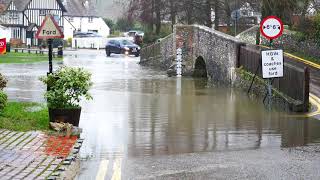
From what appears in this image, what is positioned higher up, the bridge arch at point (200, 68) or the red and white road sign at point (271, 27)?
the red and white road sign at point (271, 27)

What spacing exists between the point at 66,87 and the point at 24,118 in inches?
59.3

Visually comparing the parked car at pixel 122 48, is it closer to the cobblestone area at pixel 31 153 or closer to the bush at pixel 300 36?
the bush at pixel 300 36

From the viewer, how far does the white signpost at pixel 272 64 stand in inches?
701

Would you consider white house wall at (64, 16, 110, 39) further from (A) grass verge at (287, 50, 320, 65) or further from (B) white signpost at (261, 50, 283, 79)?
(B) white signpost at (261, 50, 283, 79)

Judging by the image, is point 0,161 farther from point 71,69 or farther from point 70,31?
point 70,31

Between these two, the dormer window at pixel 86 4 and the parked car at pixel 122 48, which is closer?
the parked car at pixel 122 48

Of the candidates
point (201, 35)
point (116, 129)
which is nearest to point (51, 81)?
point (116, 129)

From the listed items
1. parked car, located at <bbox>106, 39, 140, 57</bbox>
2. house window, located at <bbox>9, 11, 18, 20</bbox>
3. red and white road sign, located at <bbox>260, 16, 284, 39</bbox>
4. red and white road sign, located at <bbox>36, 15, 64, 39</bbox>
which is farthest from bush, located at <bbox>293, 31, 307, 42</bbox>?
house window, located at <bbox>9, 11, 18, 20</bbox>

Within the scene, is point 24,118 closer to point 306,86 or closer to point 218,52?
point 306,86

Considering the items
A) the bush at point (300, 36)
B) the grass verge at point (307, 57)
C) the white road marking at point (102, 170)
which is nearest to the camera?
the white road marking at point (102, 170)

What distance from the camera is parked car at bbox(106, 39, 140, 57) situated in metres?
59.7

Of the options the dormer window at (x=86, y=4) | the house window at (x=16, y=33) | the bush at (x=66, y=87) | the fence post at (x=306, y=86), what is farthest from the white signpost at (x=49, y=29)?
the dormer window at (x=86, y=4)

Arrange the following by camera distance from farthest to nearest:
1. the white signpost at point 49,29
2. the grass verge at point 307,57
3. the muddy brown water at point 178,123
Answer: the grass verge at point 307,57
the white signpost at point 49,29
the muddy brown water at point 178,123

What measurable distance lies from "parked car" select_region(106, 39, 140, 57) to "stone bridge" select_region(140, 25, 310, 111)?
14.8 m
